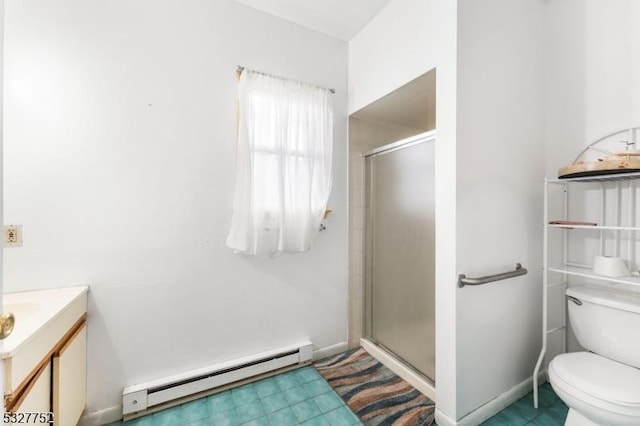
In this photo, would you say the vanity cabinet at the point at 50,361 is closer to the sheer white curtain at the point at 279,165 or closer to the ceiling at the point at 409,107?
the sheer white curtain at the point at 279,165

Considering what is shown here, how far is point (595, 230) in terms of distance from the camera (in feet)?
5.67

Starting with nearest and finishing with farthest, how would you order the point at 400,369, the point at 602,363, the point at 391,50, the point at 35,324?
1. the point at 35,324
2. the point at 602,363
3. the point at 391,50
4. the point at 400,369

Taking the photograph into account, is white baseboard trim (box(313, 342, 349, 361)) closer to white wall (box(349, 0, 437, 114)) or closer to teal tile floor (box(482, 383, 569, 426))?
teal tile floor (box(482, 383, 569, 426))

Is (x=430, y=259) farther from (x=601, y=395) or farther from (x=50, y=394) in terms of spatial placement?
(x=50, y=394)

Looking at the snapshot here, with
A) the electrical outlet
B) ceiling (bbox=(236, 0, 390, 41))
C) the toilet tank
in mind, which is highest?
ceiling (bbox=(236, 0, 390, 41))

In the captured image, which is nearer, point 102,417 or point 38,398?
point 38,398

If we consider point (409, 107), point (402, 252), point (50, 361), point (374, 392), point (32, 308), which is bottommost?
point (374, 392)

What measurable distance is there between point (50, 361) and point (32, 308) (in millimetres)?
283

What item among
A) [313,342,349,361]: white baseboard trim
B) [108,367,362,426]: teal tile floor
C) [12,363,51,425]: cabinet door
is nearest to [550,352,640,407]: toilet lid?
[108,367,362,426]: teal tile floor

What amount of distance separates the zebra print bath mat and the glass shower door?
164 mm

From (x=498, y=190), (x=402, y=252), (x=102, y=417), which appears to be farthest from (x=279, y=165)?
(x=102, y=417)

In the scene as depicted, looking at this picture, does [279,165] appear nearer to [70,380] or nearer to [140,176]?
[140,176]

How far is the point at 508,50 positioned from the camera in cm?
171

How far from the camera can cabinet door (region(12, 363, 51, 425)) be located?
975 millimetres
